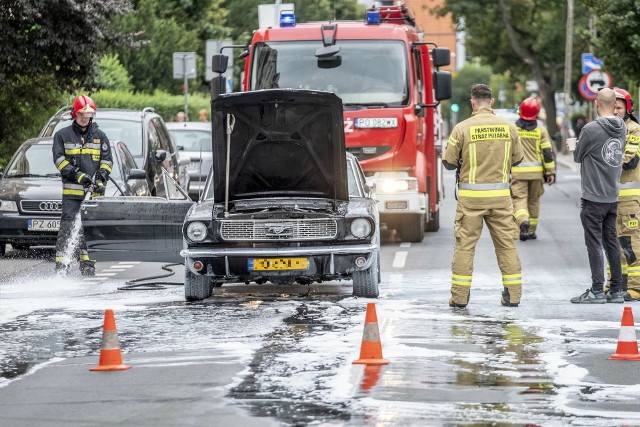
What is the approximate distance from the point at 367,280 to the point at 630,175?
2.54 m

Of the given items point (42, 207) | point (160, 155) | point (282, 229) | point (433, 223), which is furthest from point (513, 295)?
point (433, 223)

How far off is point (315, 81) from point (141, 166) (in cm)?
257

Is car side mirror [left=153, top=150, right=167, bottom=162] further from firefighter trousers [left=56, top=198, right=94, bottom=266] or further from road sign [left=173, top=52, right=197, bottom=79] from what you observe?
road sign [left=173, top=52, right=197, bottom=79]

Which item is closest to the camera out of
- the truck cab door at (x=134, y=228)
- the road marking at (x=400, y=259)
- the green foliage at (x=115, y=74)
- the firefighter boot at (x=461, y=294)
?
the firefighter boot at (x=461, y=294)

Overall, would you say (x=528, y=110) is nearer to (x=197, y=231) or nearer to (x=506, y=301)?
(x=506, y=301)

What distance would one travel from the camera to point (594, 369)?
9.81 metres

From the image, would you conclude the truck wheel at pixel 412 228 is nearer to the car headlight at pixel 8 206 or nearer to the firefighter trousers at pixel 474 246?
the car headlight at pixel 8 206

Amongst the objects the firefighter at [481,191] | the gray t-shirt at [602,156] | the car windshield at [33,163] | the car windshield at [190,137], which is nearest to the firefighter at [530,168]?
the car windshield at [33,163]

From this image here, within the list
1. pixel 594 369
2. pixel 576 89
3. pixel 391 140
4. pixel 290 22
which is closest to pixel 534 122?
pixel 391 140

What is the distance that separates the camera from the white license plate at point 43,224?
18672mm

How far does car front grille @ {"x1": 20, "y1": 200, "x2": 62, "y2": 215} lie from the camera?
1872 centimetres

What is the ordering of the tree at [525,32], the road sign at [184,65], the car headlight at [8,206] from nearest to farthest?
1. the car headlight at [8,206]
2. the road sign at [184,65]
3. the tree at [525,32]

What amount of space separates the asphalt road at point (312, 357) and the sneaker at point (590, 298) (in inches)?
6.1

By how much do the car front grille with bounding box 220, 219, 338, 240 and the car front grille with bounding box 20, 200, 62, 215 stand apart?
5607 millimetres
